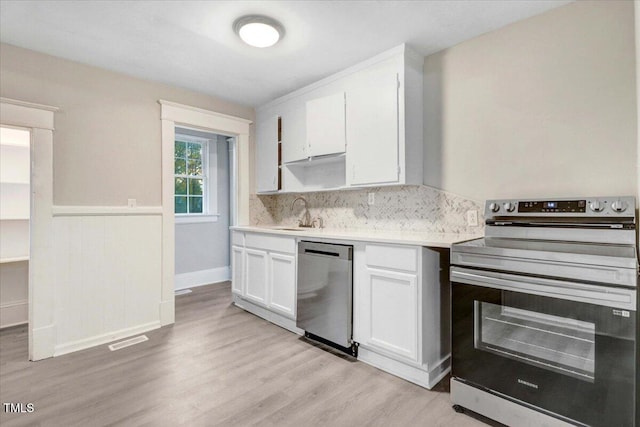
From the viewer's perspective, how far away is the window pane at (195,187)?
496cm

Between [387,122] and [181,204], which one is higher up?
[387,122]

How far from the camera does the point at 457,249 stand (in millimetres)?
1849

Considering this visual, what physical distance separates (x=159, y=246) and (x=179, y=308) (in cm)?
93

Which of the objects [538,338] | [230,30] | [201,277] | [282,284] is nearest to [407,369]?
[538,338]

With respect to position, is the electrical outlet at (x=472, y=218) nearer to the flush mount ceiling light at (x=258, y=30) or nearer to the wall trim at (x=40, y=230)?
the flush mount ceiling light at (x=258, y=30)

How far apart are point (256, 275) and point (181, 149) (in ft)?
8.62

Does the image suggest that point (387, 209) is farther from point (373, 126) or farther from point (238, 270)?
point (238, 270)

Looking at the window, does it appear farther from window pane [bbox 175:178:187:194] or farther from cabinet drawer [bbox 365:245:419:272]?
cabinet drawer [bbox 365:245:419:272]

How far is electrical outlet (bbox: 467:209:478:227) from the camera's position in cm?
242

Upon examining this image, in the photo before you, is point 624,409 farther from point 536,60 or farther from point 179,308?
point 179,308

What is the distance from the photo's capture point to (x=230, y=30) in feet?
7.63

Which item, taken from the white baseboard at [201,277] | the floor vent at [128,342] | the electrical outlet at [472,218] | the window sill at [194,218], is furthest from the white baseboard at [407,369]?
the window sill at [194,218]

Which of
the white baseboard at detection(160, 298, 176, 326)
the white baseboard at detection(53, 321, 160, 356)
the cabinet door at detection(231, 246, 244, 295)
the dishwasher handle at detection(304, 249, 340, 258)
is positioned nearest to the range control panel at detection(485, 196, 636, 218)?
the dishwasher handle at detection(304, 249, 340, 258)

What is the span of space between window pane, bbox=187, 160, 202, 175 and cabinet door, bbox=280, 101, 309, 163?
77.3 inches
